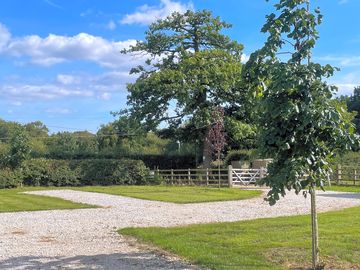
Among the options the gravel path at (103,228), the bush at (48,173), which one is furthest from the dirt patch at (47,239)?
the bush at (48,173)

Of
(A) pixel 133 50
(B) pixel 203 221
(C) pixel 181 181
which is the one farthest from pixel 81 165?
(B) pixel 203 221

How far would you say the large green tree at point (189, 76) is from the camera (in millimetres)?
35156

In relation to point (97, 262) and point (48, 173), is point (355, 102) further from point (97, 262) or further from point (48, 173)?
point (97, 262)

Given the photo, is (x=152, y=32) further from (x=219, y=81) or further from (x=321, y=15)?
(x=321, y=15)

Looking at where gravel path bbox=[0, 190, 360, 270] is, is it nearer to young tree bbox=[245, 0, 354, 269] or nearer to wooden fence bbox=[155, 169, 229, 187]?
young tree bbox=[245, 0, 354, 269]

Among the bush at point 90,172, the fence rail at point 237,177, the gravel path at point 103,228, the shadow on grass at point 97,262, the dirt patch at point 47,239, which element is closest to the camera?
the shadow on grass at point 97,262

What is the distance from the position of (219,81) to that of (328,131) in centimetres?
2930

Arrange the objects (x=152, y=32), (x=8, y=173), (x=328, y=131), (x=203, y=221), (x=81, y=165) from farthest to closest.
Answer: (x=152, y=32) → (x=81, y=165) → (x=8, y=173) → (x=203, y=221) → (x=328, y=131)

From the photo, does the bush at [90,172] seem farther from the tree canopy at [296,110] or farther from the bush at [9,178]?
the tree canopy at [296,110]

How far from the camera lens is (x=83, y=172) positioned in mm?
34031

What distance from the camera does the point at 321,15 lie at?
256 inches

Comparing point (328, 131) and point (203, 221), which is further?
point (203, 221)

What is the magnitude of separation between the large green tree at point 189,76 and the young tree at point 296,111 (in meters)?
28.1

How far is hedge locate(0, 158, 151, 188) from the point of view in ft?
107
